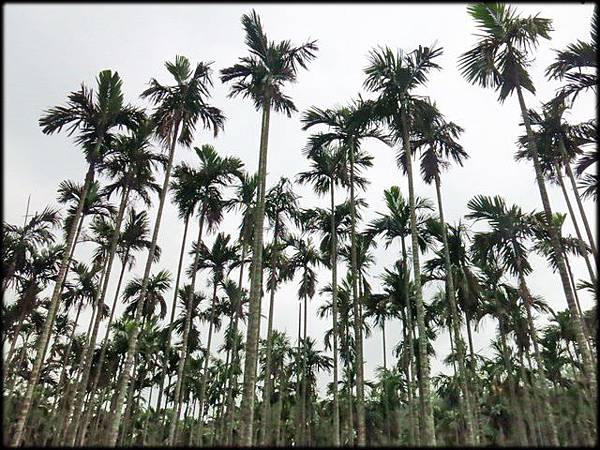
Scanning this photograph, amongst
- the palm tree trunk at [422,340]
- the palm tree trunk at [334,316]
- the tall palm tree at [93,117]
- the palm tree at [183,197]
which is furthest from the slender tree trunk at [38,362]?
the palm tree trunk at [334,316]

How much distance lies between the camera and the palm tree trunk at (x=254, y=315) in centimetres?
1061

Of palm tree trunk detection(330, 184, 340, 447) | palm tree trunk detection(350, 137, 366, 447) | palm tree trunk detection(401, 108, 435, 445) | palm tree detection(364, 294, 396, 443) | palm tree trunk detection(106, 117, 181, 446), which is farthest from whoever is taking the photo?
palm tree detection(364, 294, 396, 443)

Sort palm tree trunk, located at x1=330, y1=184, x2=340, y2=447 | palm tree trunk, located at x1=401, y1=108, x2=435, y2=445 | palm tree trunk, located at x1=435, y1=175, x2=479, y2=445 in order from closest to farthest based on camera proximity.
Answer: palm tree trunk, located at x1=401, y1=108, x2=435, y2=445, palm tree trunk, located at x1=435, y1=175, x2=479, y2=445, palm tree trunk, located at x1=330, y1=184, x2=340, y2=447

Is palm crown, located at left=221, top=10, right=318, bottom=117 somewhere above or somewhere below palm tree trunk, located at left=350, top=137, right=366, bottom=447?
above

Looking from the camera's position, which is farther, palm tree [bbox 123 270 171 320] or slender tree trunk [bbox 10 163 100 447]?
palm tree [bbox 123 270 171 320]

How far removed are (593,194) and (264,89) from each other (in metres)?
11.7

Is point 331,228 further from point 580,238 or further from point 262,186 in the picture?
point 580,238

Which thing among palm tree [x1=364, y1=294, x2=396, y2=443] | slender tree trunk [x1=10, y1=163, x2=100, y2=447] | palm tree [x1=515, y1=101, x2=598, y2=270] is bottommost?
slender tree trunk [x1=10, y1=163, x2=100, y2=447]

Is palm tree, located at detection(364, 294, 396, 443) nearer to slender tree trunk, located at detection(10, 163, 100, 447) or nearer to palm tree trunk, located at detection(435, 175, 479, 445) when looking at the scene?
palm tree trunk, located at detection(435, 175, 479, 445)

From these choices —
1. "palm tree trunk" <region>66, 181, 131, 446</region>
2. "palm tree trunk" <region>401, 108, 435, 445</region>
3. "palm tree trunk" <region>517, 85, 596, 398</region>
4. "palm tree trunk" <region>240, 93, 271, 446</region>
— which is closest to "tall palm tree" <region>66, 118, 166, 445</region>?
"palm tree trunk" <region>66, 181, 131, 446</region>

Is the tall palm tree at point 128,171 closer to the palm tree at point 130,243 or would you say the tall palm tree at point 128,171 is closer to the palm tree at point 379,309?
the palm tree at point 130,243

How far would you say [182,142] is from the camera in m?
18.7

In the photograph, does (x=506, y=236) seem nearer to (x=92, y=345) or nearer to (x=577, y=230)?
(x=577, y=230)

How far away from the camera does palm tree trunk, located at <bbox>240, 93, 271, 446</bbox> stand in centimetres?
1061
